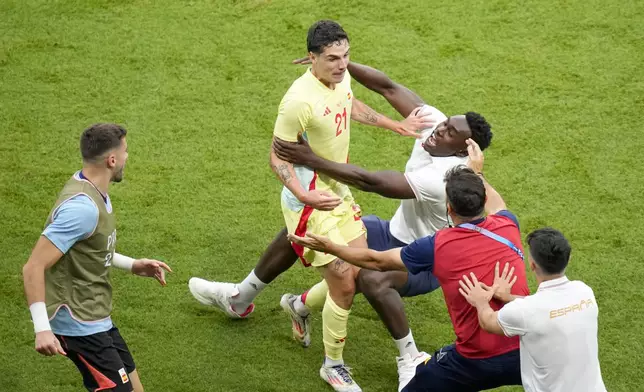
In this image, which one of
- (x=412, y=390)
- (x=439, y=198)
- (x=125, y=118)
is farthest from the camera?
(x=125, y=118)

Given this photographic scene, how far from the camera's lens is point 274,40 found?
33.9ft

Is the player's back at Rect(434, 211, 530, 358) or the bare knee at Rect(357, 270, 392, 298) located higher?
the player's back at Rect(434, 211, 530, 358)

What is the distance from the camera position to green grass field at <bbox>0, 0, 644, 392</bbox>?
7.05 meters

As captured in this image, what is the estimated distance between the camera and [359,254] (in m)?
5.77

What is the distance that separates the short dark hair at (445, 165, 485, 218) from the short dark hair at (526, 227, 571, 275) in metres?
0.40

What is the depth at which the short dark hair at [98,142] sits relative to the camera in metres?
5.59

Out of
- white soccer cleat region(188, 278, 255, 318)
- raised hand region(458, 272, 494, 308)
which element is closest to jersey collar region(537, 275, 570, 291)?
raised hand region(458, 272, 494, 308)

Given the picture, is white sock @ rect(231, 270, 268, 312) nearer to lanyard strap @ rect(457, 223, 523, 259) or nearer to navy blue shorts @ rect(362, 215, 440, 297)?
navy blue shorts @ rect(362, 215, 440, 297)

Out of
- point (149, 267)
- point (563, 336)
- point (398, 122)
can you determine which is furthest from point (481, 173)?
point (149, 267)

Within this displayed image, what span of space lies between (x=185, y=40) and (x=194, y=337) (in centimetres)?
416

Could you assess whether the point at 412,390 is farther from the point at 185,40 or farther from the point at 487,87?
the point at 185,40

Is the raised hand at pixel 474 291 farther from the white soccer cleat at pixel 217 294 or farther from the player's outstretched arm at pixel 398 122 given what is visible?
the white soccer cleat at pixel 217 294

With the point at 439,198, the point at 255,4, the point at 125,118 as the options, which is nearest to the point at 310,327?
the point at 439,198

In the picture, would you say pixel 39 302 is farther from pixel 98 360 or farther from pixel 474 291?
pixel 474 291
